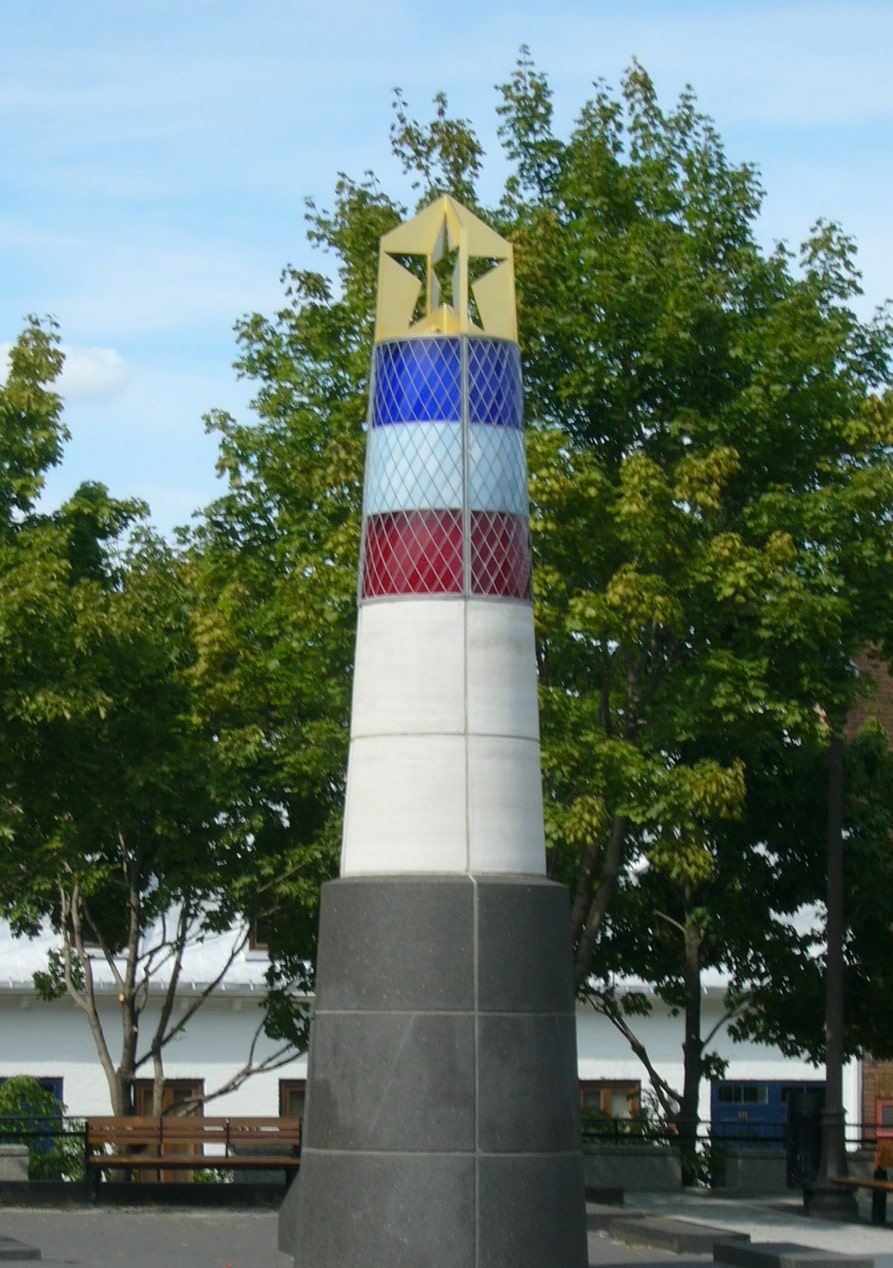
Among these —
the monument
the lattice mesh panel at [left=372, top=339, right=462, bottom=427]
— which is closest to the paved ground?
the monument

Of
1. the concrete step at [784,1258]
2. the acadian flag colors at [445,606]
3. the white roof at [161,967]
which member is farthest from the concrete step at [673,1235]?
the white roof at [161,967]

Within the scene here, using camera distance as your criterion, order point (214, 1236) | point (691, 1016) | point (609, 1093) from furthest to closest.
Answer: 1. point (609, 1093)
2. point (691, 1016)
3. point (214, 1236)

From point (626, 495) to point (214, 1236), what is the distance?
27.5 ft

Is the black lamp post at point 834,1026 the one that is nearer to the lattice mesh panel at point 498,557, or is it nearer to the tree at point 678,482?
the tree at point 678,482

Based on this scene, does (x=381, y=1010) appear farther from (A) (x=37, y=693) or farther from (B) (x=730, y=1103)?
(B) (x=730, y=1103)

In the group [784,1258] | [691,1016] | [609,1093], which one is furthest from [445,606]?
[609,1093]

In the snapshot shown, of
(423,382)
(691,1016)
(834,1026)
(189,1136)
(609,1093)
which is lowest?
(609,1093)

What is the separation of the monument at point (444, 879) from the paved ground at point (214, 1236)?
79 cm

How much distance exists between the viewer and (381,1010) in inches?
493

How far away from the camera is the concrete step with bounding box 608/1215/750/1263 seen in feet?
54.9

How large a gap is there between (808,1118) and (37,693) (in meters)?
11.3

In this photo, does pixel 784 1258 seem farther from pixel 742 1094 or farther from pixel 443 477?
pixel 742 1094

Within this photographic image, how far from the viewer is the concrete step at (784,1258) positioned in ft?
48.0

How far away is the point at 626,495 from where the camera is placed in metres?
20.4
